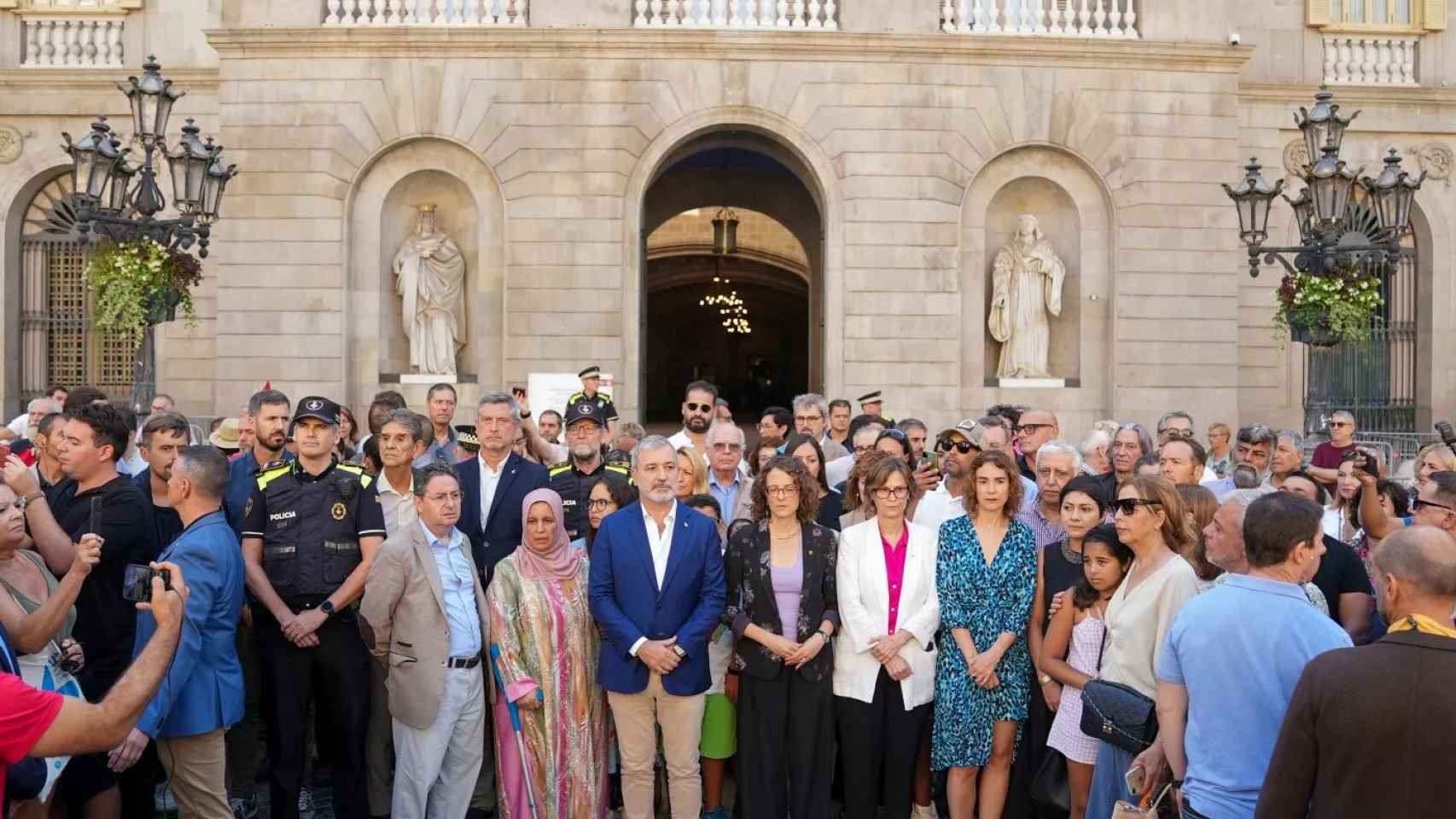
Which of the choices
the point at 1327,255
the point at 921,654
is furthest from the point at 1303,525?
the point at 1327,255

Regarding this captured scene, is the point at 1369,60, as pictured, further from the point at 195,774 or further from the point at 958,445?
the point at 195,774

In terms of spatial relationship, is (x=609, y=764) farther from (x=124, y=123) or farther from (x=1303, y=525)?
(x=124, y=123)

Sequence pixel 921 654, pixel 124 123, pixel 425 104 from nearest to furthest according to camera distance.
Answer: pixel 921 654 → pixel 425 104 → pixel 124 123

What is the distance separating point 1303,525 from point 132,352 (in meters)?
18.9

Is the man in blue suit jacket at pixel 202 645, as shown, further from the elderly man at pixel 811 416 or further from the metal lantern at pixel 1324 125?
the metal lantern at pixel 1324 125

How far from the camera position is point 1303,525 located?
4.05m

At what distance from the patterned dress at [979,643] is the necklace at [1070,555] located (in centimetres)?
20

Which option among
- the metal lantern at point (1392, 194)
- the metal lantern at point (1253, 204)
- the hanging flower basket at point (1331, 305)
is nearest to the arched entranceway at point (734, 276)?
the metal lantern at point (1253, 204)

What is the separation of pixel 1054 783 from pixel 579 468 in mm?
3579

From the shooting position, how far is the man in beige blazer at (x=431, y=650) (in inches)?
248

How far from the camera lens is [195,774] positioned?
226 inches

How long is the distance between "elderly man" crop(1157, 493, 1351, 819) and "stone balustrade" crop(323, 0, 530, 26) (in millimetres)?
14503

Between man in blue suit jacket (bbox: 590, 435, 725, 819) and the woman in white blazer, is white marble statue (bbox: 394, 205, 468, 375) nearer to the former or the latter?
man in blue suit jacket (bbox: 590, 435, 725, 819)

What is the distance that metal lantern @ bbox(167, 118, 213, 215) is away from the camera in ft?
40.1
